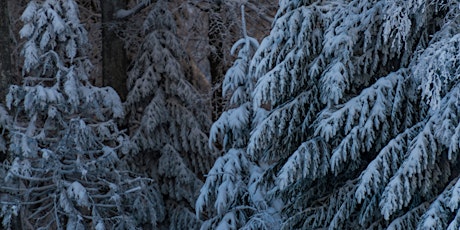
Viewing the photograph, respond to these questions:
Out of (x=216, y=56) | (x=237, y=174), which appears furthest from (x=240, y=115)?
(x=216, y=56)

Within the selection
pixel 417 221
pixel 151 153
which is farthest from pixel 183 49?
pixel 417 221

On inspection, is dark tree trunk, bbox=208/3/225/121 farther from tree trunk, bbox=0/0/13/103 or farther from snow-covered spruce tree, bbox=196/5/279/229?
tree trunk, bbox=0/0/13/103

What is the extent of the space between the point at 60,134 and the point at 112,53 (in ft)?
10.9

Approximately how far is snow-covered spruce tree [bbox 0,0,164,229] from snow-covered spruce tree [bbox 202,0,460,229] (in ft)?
9.76

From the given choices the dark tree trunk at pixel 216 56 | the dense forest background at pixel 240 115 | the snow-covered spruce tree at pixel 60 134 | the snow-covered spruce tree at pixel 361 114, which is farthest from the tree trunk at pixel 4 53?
the dark tree trunk at pixel 216 56

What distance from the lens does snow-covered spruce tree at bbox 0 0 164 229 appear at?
10766 millimetres

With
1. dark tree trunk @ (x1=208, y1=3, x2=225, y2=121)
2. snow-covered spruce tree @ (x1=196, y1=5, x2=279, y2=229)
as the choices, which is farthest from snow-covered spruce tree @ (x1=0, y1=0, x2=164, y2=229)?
dark tree trunk @ (x1=208, y1=3, x2=225, y2=121)

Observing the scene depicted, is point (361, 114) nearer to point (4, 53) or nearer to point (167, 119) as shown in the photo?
point (4, 53)

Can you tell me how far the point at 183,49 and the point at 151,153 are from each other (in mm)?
2228

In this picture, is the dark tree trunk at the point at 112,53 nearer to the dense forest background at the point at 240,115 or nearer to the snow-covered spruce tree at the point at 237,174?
the dense forest background at the point at 240,115

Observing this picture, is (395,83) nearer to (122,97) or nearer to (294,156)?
(294,156)

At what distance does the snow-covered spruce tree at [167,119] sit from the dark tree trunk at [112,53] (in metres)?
0.21

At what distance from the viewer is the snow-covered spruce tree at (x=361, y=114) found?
23.4 feet

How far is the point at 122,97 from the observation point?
14.6 metres
